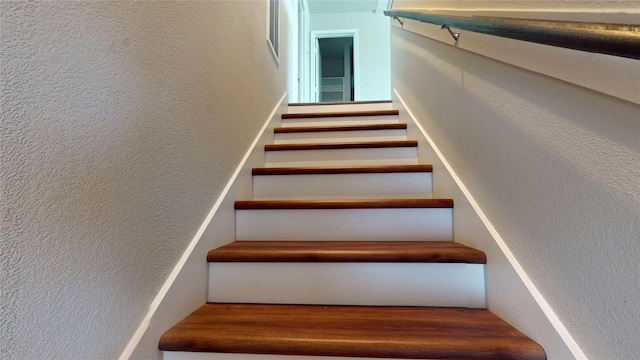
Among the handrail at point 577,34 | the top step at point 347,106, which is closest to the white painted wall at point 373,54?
the top step at point 347,106

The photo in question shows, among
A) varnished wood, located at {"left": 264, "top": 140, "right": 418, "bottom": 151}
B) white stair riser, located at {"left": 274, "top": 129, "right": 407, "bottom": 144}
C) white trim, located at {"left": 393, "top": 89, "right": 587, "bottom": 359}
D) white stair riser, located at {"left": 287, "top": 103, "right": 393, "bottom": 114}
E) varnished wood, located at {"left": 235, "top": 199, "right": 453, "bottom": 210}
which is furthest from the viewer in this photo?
white stair riser, located at {"left": 287, "top": 103, "right": 393, "bottom": 114}

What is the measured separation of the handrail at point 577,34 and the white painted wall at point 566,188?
0.10 metres

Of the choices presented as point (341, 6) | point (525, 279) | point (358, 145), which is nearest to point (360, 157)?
point (358, 145)

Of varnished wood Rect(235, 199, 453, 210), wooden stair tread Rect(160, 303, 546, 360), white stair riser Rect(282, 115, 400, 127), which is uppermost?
white stair riser Rect(282, 115, 400, 127)

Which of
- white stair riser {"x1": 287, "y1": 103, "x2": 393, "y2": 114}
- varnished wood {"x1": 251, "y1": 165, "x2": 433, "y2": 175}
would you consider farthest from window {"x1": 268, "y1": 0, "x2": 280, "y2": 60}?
varnished wood {"x1": 251, "y1": 165, "x2": 433, "y2": 175}

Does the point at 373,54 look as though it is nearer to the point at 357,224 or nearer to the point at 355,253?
the point at 357,224

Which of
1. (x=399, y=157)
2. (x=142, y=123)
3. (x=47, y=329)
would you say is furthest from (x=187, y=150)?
(x=399, y=157)

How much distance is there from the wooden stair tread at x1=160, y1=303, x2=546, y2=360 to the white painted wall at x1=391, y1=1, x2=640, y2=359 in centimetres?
17

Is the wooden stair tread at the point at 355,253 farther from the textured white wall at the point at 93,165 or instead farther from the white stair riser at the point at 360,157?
the white stair riser at the point at 360,157

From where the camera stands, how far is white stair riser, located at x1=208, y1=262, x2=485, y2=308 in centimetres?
91

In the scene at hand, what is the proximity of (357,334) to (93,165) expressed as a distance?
2.23ft

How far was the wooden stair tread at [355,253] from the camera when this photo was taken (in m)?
0.92

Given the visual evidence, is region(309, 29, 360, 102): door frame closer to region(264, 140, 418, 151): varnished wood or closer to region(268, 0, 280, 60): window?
region(268, 0, 280, 60): window

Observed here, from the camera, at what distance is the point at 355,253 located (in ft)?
3.10
